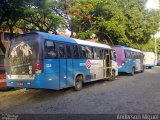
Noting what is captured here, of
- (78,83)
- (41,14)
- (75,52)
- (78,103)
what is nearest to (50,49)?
(75,52)

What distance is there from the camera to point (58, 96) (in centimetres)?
1150

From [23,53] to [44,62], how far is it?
1.09m

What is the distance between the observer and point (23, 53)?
10.5 m

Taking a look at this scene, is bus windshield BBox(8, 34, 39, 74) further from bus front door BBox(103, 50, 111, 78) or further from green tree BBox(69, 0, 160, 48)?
green tree BBox(69, 0, 160, 48)

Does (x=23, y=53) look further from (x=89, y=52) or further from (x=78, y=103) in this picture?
(x=89, y=52)

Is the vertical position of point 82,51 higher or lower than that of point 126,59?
higher

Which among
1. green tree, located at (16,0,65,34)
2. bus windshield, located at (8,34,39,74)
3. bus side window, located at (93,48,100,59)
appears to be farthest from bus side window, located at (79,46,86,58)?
green tree, located at (16,0,65,34)

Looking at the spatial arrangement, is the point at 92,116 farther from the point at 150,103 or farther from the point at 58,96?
the point at 58,96

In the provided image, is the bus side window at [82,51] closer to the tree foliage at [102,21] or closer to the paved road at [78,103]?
the paved road at [78,103]

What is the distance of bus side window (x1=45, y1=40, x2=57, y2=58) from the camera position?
10.5 meters

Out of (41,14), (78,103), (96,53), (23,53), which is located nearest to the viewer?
(78,103)

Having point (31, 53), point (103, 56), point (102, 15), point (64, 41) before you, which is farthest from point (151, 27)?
point (31, 53)

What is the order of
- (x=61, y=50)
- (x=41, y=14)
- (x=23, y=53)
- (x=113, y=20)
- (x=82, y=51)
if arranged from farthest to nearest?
(x=113, y=20)
(x=41, y=14)
(x=82, y=51)
(x=61, y=50)
(x=23, y=53)

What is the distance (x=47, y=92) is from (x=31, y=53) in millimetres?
2999
